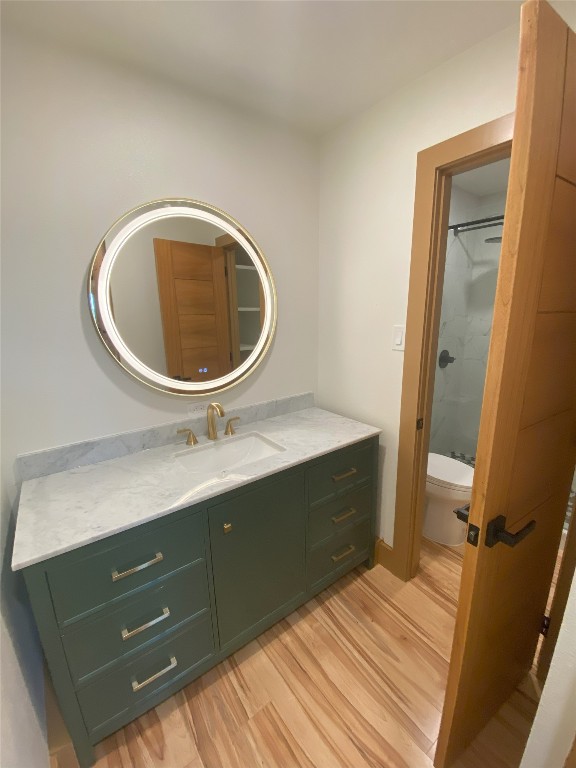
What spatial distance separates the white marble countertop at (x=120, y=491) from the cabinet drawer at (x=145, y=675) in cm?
49

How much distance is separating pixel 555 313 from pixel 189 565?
1289mm

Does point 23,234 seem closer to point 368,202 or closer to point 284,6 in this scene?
point 284,6

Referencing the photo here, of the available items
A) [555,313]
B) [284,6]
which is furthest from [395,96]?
[555,313]

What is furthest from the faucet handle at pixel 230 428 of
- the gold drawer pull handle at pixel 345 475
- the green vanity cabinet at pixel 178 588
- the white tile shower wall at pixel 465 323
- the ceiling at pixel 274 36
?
the white tile shower wall at pixel 465 323

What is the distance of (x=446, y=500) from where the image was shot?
1908 millimetres

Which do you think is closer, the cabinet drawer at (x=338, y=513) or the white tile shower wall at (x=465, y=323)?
the cabinet drawer at (x=338, y=513)

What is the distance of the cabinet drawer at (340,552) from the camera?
4.99ft

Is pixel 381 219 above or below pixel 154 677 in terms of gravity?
above

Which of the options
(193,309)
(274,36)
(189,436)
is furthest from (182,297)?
(274,36)

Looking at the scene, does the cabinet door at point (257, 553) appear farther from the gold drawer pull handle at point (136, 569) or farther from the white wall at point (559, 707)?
the white wall at point (559, 707)

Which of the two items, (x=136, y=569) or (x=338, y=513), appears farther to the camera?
(x=338, y=513)

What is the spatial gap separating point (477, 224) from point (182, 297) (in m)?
2.28

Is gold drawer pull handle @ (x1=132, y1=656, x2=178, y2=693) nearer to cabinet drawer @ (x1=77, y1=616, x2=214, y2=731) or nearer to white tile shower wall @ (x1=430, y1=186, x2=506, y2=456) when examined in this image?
cabinet drawer @ (x1=77, y1=616, x2=214, y2=731)

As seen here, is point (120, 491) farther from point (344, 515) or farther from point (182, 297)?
point (344, 515)
